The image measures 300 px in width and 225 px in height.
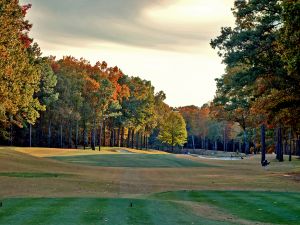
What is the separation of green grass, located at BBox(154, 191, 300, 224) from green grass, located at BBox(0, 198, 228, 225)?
233 cm

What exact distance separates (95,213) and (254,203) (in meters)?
8.35

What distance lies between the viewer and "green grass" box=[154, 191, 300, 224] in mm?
17284

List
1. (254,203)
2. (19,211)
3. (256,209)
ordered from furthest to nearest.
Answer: (254,203) → (256,209) → (19,211)

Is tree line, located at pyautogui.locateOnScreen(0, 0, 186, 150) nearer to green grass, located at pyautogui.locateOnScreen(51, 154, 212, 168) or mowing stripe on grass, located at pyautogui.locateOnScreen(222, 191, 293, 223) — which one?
green grass, located at pyautogui.locateOnScreen(51, 154, 212, 168)

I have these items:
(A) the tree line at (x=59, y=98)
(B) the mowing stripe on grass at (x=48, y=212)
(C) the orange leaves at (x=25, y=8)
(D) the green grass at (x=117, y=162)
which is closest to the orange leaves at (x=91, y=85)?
(A) the tree line at (x=59, y=98)

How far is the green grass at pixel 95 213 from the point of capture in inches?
567

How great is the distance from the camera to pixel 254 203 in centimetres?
2123

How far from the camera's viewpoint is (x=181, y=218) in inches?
624

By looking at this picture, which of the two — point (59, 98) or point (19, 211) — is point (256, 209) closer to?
point (19, 211)

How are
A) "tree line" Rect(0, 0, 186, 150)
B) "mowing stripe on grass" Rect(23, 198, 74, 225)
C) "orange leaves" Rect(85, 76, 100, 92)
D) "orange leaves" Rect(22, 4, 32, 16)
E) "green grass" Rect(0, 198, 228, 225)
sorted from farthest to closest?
"orange leaves" Rect(85, 76, 100, 92) → "orange leaves" Rect(22, 4, 32, 16) → "tree line" Rect(0, 0, 186, 150) → "green grass" Rect(0, 198, 228, 225) → "mowing stripe on grass" Rect(23, 198, 74, 225)

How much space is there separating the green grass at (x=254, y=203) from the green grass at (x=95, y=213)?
2325 mm

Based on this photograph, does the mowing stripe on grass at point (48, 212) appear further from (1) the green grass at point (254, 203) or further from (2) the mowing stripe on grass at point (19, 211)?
(1) the green grass at point (254, 203)

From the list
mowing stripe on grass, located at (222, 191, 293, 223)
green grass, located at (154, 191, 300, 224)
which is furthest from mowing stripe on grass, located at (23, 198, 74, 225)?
mowing stripe on grass, located at (222, 191, 293, 223)

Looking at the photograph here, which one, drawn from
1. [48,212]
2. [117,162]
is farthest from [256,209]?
[117,162]
